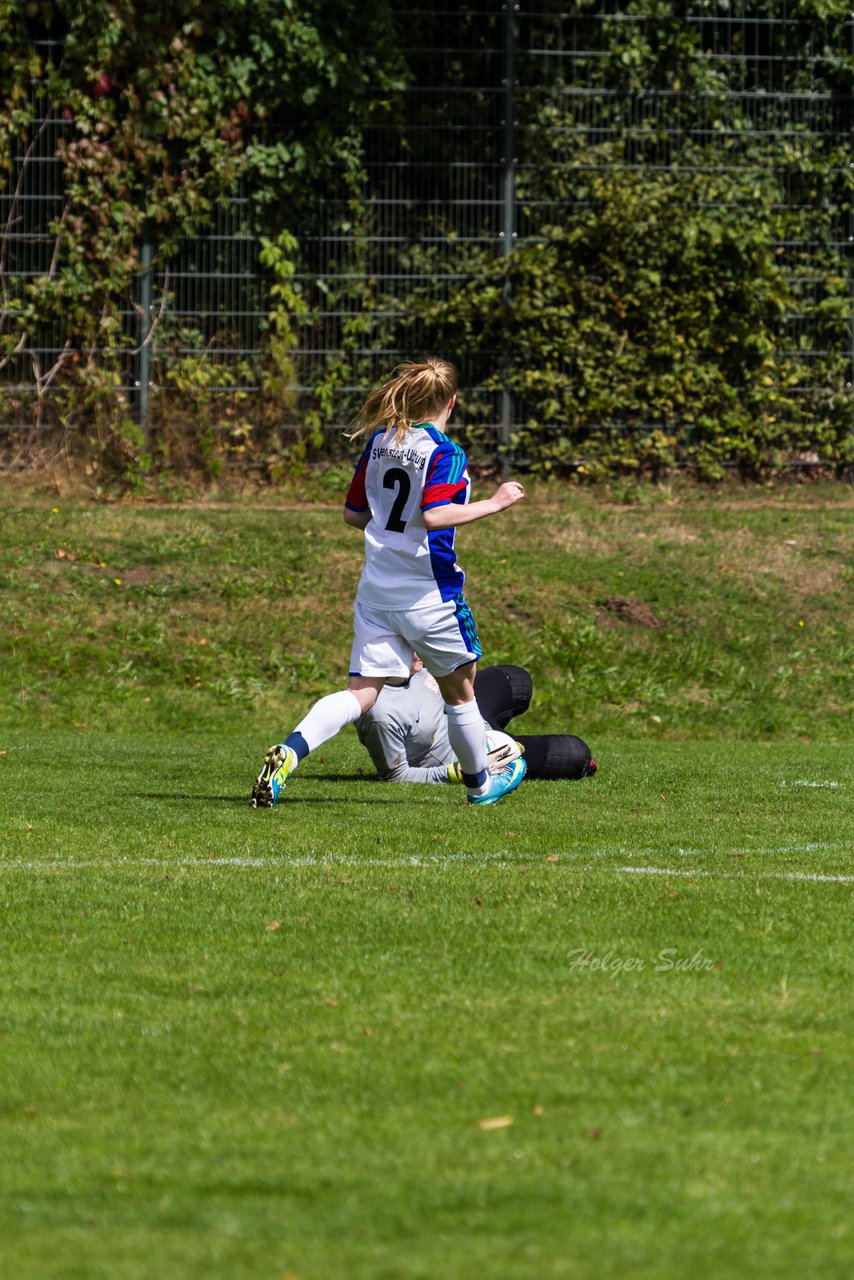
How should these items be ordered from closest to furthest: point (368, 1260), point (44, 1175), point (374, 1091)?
point (368, 1260), point (44, 1175), point (374, 1091)

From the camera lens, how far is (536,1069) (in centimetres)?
354

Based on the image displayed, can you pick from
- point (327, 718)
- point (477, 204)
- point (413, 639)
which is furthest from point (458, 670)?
point (477, 204)

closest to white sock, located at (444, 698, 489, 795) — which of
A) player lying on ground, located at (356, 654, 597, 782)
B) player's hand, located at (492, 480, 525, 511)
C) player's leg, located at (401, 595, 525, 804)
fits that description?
player's leg, located at (401, 595, 525, 804)

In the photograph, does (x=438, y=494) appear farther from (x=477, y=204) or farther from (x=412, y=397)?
(x=477, y=204)

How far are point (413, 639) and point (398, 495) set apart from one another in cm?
61

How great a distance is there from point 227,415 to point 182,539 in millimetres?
2619

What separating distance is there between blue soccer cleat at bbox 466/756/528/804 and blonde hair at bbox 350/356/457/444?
1595 millimetres

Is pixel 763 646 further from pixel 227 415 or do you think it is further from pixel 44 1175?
pixel 44 1175

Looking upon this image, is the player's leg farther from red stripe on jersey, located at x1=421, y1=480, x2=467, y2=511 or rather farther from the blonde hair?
the blonde hair

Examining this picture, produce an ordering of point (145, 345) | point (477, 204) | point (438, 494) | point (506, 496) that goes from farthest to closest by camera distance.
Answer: point (477, 204) < point (145, 345) < point (438, 494) < point (506, 496)

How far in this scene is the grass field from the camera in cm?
274

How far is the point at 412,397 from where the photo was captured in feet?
23.7

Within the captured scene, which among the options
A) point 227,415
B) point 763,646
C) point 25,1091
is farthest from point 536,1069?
point 227,415

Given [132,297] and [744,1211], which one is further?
[132,297]
